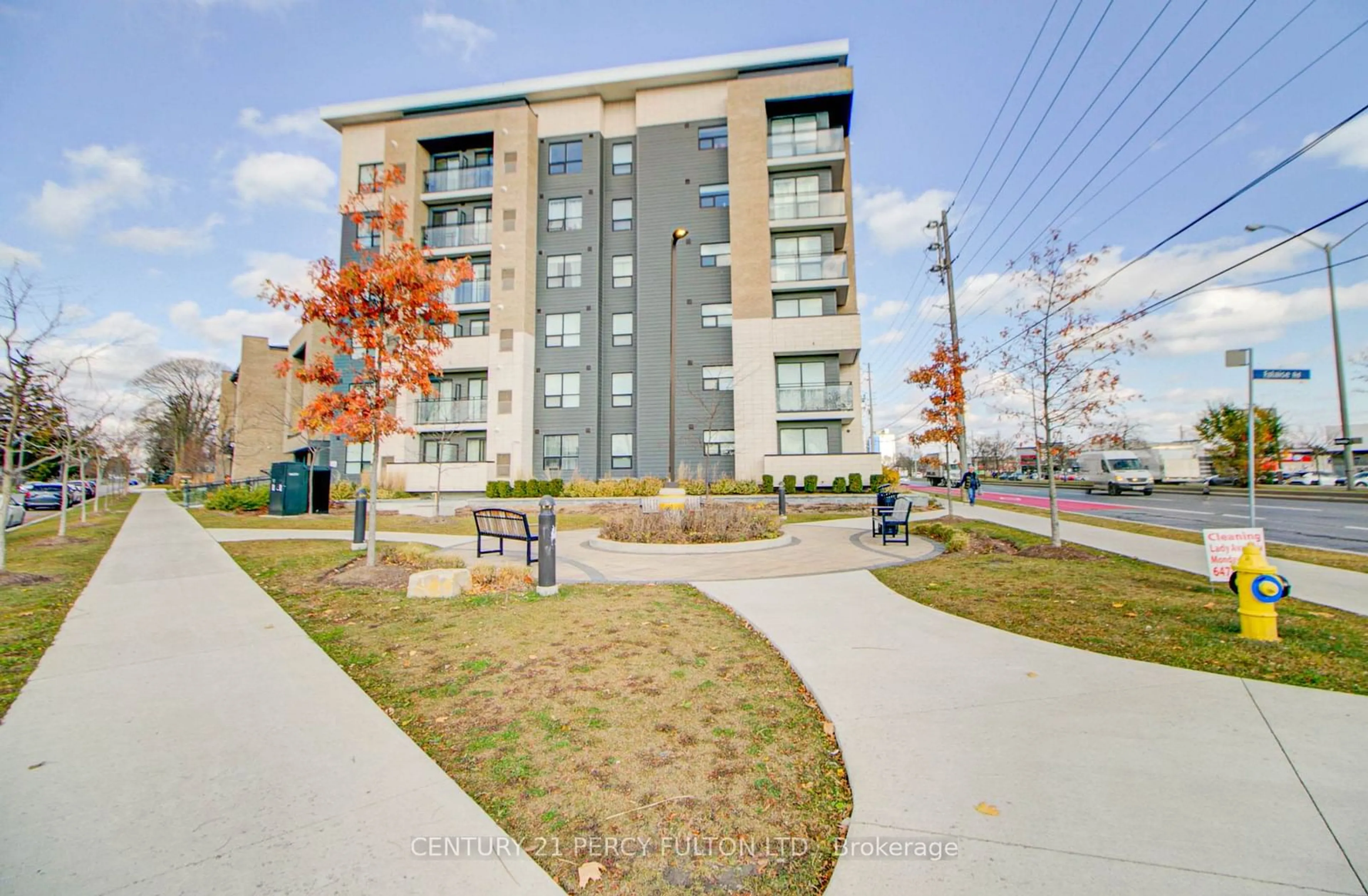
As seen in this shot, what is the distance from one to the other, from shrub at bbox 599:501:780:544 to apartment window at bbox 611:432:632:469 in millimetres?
17413

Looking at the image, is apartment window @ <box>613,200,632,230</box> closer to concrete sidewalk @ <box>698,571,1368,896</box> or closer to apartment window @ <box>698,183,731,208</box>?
apartment window @ <box>698,183,731,208</box>

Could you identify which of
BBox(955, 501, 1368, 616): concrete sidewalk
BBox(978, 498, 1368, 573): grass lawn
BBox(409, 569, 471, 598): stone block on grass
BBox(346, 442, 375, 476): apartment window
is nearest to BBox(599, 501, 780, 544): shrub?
BBox(409, 569, 471, 598): stone block on grass

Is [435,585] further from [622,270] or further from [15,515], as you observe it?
[622,270]

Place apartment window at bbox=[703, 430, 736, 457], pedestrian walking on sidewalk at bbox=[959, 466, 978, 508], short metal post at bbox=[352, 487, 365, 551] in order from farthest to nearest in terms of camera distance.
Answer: apartment window at bbox=[703, 430, 736, 457]
pedestrian walking on sidewalk at bbox=[959, 466, 978, 508]
short metal post at bbox=[352, 487, 365, 551]

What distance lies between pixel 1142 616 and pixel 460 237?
33.9m

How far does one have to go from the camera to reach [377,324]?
8.96m

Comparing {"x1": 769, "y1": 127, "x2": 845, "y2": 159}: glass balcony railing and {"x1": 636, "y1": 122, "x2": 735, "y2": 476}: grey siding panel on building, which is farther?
{"x1": 636, "y1": 122, "x2": 735, "y2": 476}: grey siding panel on building

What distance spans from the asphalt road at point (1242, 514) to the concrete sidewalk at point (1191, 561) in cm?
299

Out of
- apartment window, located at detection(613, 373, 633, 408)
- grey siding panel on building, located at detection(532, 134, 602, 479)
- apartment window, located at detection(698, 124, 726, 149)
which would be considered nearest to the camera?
grey siding panel on building, located at detection(532, 134, 602, 479)

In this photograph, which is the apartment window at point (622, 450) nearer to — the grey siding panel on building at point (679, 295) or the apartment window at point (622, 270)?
the grey siding panel on building at point (679, 295)

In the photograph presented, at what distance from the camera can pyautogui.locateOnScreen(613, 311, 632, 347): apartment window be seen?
102 feet

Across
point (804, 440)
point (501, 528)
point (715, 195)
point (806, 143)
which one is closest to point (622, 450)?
point (804, 440)

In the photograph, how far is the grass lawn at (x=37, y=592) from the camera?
14.9ft

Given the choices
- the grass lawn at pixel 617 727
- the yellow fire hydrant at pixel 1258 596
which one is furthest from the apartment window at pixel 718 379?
the yellow fire hydrant at pixel 1258 596
